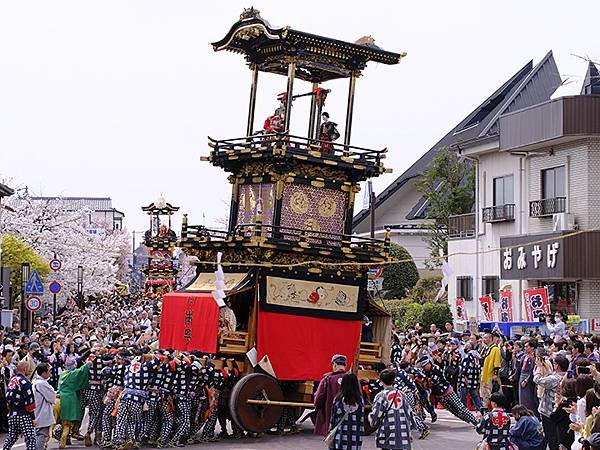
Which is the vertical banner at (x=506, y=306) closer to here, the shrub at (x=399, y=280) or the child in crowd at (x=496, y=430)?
the child in crowd at (x=496, y=430)

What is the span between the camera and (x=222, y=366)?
19.4m

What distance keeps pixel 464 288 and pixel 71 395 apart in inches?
893

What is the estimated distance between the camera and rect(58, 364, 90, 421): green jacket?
18.2 m

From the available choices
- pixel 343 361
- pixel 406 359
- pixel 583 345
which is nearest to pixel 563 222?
pixel 406 359

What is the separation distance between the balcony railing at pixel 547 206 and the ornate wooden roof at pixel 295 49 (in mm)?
12167

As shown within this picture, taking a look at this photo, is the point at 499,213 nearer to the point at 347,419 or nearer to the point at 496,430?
the point at 347,419

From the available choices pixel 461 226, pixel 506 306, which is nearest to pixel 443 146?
pixel 461 226

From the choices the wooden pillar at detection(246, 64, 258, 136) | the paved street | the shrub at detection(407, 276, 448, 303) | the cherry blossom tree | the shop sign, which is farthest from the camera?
the cherry blossom tree

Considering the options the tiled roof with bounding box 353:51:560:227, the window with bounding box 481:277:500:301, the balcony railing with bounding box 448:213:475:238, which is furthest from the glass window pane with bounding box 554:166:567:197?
the balcony railing with bounding box 448:213:475:238

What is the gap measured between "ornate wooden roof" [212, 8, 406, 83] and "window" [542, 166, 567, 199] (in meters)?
12.2

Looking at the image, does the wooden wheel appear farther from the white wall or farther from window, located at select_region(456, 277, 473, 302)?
window, located at select_region(456, 277, 473, 302)

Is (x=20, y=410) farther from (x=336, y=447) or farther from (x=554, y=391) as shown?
(x=554, y=391)

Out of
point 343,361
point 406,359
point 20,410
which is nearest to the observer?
point 343,361

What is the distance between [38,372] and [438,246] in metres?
30.4
